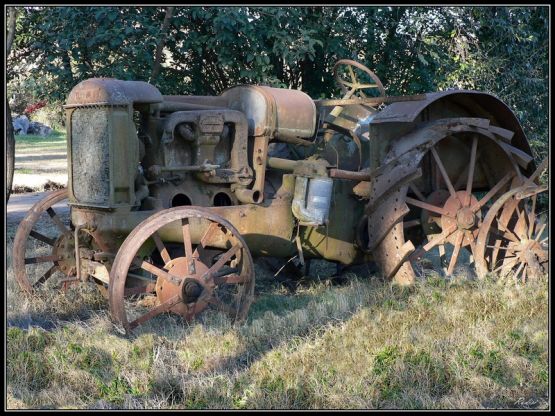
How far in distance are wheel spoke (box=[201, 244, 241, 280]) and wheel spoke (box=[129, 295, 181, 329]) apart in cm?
25

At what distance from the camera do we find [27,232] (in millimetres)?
5766

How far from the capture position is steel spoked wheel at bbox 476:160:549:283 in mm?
6105

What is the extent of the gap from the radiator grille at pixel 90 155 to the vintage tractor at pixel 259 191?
0.01 m

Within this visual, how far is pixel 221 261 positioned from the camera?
16.5ft

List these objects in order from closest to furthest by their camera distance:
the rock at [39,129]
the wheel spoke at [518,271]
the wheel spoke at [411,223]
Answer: the wheel spoke at [518,271], the wheel spoke at [411,223], the rock at [39,129]

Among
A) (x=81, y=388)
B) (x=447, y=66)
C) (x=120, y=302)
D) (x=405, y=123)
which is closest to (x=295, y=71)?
(x=447, y=66)

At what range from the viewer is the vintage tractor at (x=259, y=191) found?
5.10 meters

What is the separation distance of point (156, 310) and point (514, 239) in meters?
3.19

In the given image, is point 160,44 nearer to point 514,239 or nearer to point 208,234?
Answer: point 208,234

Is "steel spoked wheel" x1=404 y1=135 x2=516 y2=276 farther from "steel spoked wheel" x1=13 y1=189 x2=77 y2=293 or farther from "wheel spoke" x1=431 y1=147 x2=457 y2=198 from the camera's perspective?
"steel spoked wheel" x1=13 y1=189 x2=77 y2=293

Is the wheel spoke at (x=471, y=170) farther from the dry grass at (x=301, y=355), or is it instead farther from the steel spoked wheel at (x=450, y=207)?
the dry grass at (x=301, y=355)

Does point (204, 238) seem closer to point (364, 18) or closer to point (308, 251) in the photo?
point (308, 251)

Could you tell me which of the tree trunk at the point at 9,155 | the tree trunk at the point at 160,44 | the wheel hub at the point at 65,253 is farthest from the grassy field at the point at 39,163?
the wheel hub at the point at 65,253

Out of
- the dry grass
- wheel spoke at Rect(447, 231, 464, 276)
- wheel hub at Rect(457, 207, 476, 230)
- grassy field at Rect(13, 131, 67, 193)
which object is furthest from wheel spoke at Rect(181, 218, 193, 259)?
grassy field at Rect(13, 131, 67, 193)
